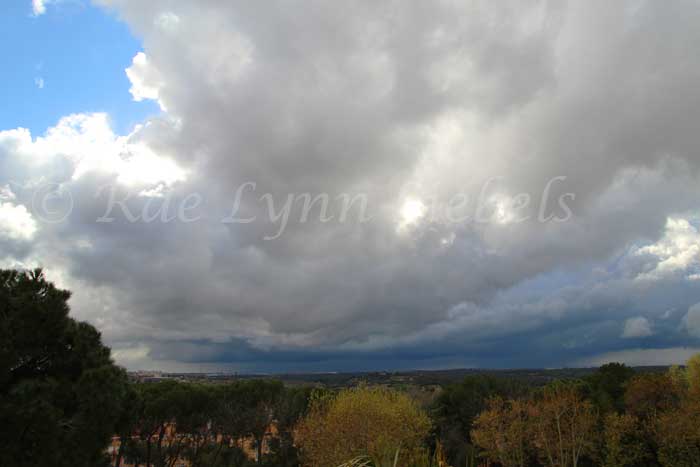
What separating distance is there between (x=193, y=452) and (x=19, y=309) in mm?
43088

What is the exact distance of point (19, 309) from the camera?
21281 millimetres

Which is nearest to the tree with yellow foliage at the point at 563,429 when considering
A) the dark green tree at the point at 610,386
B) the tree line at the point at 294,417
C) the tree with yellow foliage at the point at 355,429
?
the tree line at the point at 294,417

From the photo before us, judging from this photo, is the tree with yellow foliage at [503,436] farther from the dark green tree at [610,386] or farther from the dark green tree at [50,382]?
the dark green tree at [50,382]

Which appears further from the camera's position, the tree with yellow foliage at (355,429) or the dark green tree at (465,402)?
the dark green tree at (465,402)

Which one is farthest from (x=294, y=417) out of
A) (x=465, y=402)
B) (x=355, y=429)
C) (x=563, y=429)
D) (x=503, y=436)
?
(x=355, y=429)

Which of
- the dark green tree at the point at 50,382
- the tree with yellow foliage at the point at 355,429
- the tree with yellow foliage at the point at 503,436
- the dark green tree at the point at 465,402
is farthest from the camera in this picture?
the dark green tree at the point at 465,402

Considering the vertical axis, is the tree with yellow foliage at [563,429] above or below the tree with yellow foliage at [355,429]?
below

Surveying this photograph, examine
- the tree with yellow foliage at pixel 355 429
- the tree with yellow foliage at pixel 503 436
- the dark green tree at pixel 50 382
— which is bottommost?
the tree with yellow foliage at pixel 503 436

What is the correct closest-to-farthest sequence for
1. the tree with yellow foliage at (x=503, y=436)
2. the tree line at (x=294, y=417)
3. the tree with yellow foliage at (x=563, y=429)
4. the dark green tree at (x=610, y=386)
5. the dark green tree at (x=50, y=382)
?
the dark green tree at (x=50, y=382)
the tree line at (x=294, y=417)
the tree with yellow foliage at (x=503, y=436)
the tree with yellow foliage at (x=563, y=429)
the dark green tree at (x=610, y=386)

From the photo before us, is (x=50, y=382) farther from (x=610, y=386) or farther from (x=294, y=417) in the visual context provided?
(x=610, y=386)

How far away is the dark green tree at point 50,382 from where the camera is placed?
19406 mm

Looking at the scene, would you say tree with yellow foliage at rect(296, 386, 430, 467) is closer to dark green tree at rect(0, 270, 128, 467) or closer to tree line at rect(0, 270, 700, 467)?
tree line at rect(0, 270, 700, 467)

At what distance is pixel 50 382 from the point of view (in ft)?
67.1

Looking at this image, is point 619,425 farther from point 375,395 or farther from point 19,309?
point 19,309
